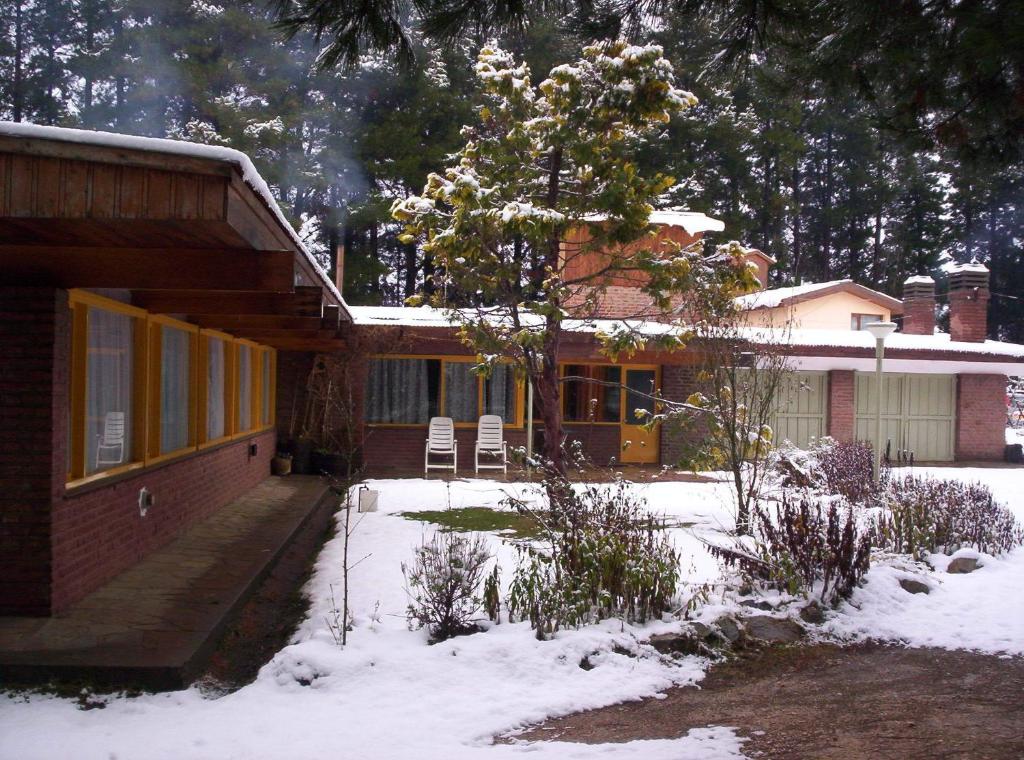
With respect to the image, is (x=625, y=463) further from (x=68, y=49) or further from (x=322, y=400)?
(x=68, y=49)

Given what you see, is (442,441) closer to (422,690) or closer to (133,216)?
(422,690)

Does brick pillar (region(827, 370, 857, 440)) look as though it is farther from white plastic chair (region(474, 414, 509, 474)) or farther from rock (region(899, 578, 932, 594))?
rock (region(899, 578, 932, 594))

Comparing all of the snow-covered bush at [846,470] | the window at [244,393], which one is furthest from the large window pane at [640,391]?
the window at [244,393]

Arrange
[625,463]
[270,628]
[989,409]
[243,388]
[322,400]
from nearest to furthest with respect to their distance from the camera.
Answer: [270,628]
[243,388]
[322,400]
[625,463]
[989,409]

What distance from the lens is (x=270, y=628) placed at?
618 centimetres

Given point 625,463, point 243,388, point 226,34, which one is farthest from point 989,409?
point 226,34

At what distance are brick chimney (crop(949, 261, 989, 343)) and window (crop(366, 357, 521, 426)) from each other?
10.8 metres

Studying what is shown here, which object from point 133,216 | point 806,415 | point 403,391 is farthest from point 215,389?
point 806,415

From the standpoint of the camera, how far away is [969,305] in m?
20.0

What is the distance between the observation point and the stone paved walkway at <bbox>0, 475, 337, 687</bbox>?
4.63 metres

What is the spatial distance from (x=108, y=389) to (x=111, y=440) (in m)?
0.38

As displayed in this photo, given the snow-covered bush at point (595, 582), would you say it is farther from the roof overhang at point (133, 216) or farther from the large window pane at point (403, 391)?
the large window pane at point (403, 391)

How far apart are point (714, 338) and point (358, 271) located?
60.1ft

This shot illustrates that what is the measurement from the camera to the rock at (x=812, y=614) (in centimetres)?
595
